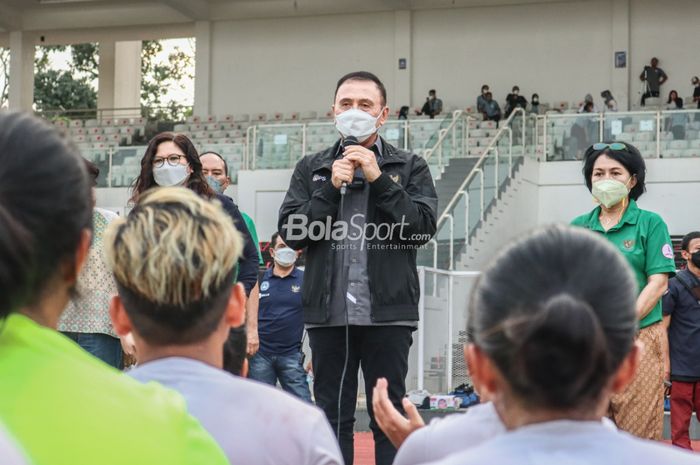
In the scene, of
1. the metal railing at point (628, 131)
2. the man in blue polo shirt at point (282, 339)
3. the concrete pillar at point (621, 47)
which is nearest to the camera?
the man in blue polo shirt at point (282, 339)

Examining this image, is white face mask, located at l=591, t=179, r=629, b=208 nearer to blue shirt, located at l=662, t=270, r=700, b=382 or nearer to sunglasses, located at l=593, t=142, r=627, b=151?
sunglasses, located at l=593, t=142, r=627, b=151

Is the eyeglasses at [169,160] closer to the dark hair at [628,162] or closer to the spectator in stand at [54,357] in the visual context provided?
the dark hair at [628,162]

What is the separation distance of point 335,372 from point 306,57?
25936mm

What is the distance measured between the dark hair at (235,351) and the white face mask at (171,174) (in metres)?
2.21

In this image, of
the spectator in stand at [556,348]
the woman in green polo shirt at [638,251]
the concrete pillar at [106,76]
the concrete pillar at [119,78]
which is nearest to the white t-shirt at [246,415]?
the spectator in stand at [556,348]

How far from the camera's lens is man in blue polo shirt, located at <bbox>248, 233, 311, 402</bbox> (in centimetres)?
869

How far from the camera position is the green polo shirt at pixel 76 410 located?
1587mm

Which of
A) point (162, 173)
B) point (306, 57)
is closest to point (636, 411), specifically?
point (162, 173)

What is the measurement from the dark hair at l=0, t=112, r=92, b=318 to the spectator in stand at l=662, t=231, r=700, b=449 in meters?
7.27

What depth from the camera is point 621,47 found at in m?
27.7

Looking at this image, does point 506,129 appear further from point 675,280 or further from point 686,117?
point 675,280

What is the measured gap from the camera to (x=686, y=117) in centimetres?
1961

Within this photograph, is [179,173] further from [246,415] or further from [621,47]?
[621,47]

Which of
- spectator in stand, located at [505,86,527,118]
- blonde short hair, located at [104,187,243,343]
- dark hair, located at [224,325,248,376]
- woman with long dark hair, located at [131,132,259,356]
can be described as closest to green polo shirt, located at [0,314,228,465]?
blonde short hair, located at [104,187,243,343]
